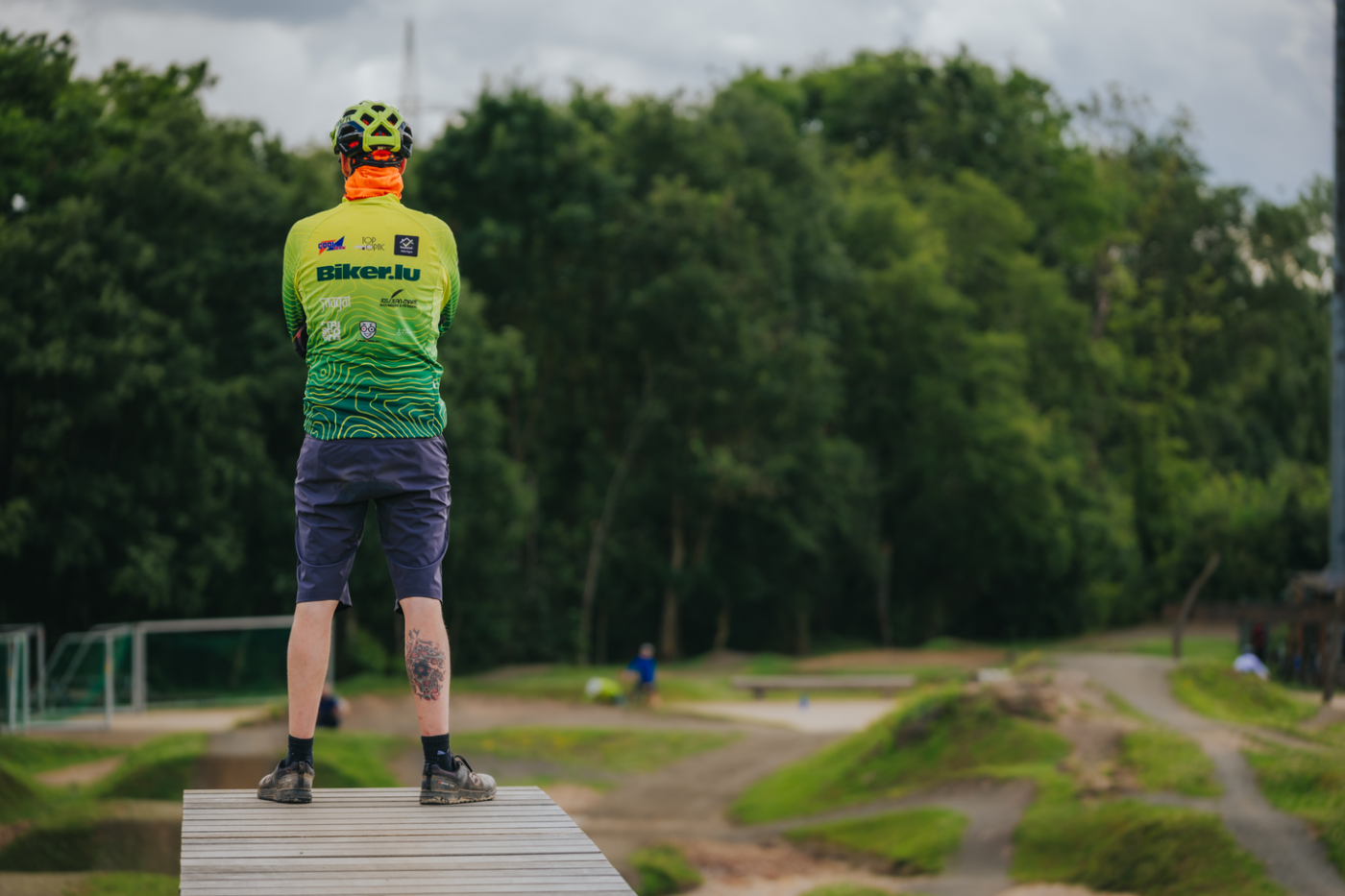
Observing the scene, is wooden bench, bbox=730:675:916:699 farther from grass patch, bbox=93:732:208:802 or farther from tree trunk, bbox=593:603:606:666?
grass patch, bbox=93:732:208:802

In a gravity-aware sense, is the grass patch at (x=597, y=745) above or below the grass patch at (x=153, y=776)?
below

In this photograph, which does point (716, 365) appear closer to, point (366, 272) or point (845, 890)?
point (845, 890)

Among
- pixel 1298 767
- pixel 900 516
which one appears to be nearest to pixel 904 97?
pixel 900 516

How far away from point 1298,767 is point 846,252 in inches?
1280

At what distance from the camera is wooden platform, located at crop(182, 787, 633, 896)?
353 centimetres

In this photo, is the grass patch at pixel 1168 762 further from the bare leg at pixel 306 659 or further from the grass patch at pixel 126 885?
the bare leg at pixel 306 659

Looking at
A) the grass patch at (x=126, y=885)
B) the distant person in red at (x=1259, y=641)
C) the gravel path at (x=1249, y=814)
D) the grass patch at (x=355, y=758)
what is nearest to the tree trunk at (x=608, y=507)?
the distant person in red at (x=1259, y=641)

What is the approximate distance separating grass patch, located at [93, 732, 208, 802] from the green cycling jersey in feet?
37.5

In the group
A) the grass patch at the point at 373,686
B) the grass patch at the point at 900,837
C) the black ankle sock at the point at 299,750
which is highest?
the black ankle sock at the point at 299,750

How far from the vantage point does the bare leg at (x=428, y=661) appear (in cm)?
450

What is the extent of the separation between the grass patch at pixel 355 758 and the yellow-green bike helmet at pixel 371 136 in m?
10.5

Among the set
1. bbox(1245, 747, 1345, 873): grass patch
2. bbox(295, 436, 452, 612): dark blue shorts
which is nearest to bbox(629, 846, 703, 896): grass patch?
bbox(1245, 747, 1345, 873): grass patch

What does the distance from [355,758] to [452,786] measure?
12668mm

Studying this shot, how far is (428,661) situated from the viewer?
4527 mm
